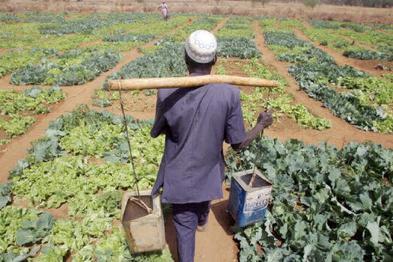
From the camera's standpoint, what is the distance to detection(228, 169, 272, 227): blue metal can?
362 cm

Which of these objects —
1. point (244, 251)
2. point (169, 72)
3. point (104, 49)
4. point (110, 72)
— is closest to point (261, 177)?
point (244, 251)

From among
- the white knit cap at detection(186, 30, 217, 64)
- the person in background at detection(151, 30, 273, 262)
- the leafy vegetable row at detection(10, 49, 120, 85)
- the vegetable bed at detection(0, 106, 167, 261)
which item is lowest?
the vegetable bed at detection(0, 106, 167, 261)

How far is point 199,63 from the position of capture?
253 cm

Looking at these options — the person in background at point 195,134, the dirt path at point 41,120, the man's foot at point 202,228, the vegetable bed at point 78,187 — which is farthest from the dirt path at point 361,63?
the person in background at point 195,134

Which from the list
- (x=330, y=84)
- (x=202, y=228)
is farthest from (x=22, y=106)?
(x=330, y=84)

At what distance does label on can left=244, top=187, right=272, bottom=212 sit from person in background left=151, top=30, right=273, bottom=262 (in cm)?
64

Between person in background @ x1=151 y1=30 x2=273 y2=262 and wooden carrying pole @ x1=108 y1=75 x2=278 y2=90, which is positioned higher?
wooden carrying pole @ x1=108 y1=75 x2=278 y2=90

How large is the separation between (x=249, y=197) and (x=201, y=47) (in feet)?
6.59

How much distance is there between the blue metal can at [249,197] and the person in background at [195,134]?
0.60 metres

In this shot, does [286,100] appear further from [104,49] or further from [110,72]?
[104,49]

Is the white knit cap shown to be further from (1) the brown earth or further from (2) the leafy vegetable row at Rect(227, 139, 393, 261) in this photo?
(1) the brown earth

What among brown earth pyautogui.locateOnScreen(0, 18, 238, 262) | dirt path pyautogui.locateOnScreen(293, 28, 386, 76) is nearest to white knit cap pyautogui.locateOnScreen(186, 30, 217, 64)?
brown earth pyautogui.locateOnScreen(0, 18, 238, 262)

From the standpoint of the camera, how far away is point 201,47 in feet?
7.93

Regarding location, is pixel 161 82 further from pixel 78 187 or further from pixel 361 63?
pixel 361 63
